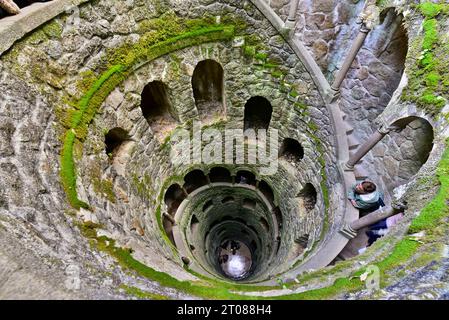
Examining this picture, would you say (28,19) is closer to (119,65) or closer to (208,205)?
(119,65)

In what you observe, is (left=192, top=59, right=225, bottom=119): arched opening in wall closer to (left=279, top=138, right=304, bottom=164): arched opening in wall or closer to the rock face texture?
the rock face texture

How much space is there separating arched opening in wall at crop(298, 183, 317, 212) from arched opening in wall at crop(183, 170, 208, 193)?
4.15 meters

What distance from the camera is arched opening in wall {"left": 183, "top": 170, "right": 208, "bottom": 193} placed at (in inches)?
446

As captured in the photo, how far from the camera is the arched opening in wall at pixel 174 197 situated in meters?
10.6

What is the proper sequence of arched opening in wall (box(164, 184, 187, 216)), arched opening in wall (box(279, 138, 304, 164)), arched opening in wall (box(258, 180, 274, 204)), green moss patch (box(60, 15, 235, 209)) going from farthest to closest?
1. arched opening in wall (box(258, 180, 274, 204))
2. arched opening in wall (box(164, 184, 187, 216))
3. arched opening in wall (box(279, 138, 304, 164))
4. green moss patch (box(60, 15, 235, 209))

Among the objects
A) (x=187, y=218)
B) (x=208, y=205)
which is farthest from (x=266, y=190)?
(x=187, y=218)

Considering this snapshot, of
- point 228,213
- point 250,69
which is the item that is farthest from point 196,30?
point 228,213

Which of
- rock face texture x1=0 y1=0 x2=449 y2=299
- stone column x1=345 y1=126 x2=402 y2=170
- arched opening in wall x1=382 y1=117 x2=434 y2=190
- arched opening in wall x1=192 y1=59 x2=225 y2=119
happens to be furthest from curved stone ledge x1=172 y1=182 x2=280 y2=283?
stone column x1=345 y1=126 x2=402 y2=170

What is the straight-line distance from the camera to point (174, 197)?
10.9m

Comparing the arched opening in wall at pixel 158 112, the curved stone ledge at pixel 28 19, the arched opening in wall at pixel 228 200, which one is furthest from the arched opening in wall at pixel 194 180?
the curved stone ledge at pixel 28 19

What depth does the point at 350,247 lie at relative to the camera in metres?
7.50

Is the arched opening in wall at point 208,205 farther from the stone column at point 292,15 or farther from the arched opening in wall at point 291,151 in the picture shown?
the stone column at point 292,15

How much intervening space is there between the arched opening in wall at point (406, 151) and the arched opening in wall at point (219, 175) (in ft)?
20.4
